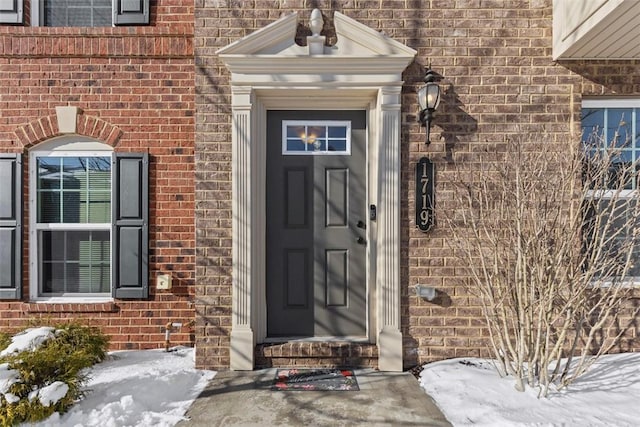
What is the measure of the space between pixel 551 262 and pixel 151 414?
10.1 ft

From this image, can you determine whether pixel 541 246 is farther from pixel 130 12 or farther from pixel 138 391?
pixel 130 12

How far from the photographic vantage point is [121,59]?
3.68 metres

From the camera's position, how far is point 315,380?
306 centimetres

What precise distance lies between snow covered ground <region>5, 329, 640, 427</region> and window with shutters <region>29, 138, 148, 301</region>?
0.83m

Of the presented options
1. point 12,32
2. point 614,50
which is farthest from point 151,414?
point 614,50

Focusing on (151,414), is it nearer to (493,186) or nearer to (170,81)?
(170,81)

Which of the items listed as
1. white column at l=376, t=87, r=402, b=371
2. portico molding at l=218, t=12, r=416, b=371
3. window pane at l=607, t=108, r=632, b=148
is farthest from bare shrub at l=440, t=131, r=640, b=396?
portico molding at l=218, t=12, r=416, b=371

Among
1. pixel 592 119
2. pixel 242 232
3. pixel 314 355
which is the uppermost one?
pixel 592 119

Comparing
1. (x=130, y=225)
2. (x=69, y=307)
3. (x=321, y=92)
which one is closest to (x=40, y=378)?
(x=69, y=307)

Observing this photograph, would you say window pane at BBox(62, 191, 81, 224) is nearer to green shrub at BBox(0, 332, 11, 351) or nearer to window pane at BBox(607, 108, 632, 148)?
green shrub at BBox(0, 332, 11, 351)

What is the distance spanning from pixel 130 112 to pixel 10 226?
1655mm

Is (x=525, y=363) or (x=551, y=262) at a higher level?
(x=551, y=262)

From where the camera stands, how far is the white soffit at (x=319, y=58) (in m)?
3.23

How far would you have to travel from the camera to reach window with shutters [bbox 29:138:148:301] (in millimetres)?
3678
